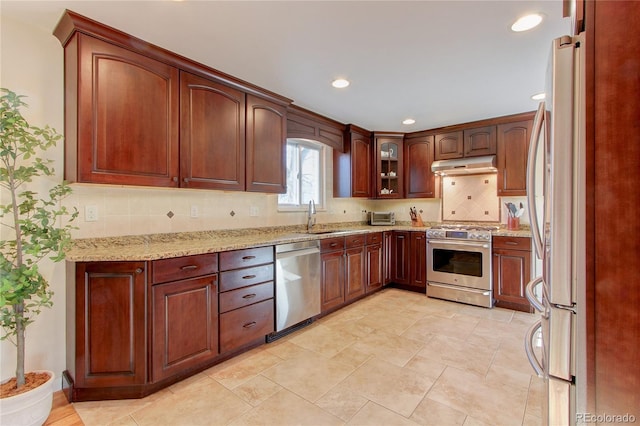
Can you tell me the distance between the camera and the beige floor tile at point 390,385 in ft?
6.01

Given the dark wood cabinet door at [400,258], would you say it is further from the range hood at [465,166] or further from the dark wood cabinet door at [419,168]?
the range hood at [465,166]

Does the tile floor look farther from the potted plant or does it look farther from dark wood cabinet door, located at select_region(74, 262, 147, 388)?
the potted plant

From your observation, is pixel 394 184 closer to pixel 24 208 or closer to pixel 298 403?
pixel 298 403

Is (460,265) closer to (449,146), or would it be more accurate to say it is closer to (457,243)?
(457,243)

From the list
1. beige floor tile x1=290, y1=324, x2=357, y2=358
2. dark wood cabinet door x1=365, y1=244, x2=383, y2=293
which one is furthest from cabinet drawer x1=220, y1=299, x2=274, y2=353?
dark wood cabinet door x1=365, y1=244, x2=383, y2=293

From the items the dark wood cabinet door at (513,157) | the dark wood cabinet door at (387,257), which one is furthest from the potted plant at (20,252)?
the dark wood cabinet door at (513,157)

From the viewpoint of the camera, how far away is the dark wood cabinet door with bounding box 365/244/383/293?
3.90 metres

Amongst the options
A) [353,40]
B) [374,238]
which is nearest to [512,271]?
[374,238]

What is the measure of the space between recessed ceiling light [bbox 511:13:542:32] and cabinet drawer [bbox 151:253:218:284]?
2.49 m

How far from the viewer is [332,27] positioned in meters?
1.88

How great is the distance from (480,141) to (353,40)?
2661 millimetres

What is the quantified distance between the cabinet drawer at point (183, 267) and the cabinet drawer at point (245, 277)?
5.0 inches

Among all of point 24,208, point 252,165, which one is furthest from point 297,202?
point 24,208

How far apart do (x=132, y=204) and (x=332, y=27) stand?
192 cm
